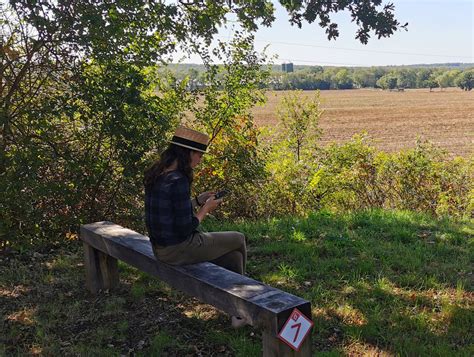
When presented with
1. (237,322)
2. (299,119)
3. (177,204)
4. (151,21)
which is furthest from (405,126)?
(177,204)

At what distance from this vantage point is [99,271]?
14.9ft

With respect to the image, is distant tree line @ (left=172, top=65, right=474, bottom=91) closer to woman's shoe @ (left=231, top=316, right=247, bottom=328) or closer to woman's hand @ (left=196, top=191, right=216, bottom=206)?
woman's hand @ (left=196, top=191, right=216, bottom=206)

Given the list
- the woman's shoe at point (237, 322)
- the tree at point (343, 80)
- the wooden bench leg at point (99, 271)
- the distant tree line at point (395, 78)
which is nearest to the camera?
the woman's shoe at point (237, 322)

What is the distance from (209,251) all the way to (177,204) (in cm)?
50

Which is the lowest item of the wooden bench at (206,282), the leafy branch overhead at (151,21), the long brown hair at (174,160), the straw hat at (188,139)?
the wooden bench at (206,282)

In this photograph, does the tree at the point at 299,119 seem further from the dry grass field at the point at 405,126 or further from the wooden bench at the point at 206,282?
the dry grass field at the point at 405,126

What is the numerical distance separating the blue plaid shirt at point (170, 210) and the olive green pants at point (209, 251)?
7cm

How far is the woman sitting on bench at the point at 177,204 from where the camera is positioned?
130 inches

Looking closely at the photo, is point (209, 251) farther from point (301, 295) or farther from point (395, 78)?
point (395, 78)

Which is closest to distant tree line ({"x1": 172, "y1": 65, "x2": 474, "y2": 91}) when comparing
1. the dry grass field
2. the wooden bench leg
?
the dry grass field

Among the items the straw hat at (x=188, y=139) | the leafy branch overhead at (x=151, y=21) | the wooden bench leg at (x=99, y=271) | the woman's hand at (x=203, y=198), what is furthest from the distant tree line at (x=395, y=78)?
the straw hat at (x=188, y=139)

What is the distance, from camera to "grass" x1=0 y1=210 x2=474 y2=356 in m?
3.46

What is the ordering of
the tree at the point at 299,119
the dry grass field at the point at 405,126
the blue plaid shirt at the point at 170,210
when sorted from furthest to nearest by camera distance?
the dry grass field at the point at 405,126 < the tree at the point at 299,119 < the blue plaid shirt at the point at 170,210

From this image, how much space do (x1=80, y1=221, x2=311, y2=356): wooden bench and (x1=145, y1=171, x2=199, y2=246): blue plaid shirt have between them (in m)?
0.27
